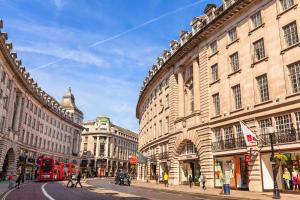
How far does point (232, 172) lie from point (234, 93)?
777 centimetres

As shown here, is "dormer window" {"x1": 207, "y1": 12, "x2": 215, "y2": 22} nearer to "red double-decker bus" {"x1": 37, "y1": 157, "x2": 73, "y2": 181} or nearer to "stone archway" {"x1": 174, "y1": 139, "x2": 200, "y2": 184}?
"stone archway" {"x1": 174, "y1": 139, "x2": 200, "y2": 184}

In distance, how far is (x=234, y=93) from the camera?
100 feet

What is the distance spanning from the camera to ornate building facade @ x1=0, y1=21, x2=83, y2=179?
4719cm

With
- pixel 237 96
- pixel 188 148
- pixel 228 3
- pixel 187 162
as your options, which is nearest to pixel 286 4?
pixel 228 3

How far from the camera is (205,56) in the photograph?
117ft

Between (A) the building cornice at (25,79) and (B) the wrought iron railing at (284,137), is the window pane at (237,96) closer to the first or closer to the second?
(B) the wrought iron railing at (284,137)

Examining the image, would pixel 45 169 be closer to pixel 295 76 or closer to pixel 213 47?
pixel 213 47

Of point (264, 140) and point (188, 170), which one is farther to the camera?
point (188, 170)

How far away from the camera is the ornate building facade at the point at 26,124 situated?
47.2 m

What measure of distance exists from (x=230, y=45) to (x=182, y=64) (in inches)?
401

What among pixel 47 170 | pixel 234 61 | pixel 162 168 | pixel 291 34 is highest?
pixel 291 34

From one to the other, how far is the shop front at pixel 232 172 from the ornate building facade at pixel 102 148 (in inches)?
3696

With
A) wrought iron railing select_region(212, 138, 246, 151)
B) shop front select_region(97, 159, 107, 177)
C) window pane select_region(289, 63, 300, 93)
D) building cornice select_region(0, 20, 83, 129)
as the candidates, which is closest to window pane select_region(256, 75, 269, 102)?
window pane select_region(289, 63, 300, 93)

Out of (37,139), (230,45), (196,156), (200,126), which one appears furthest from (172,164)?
(37,139)
